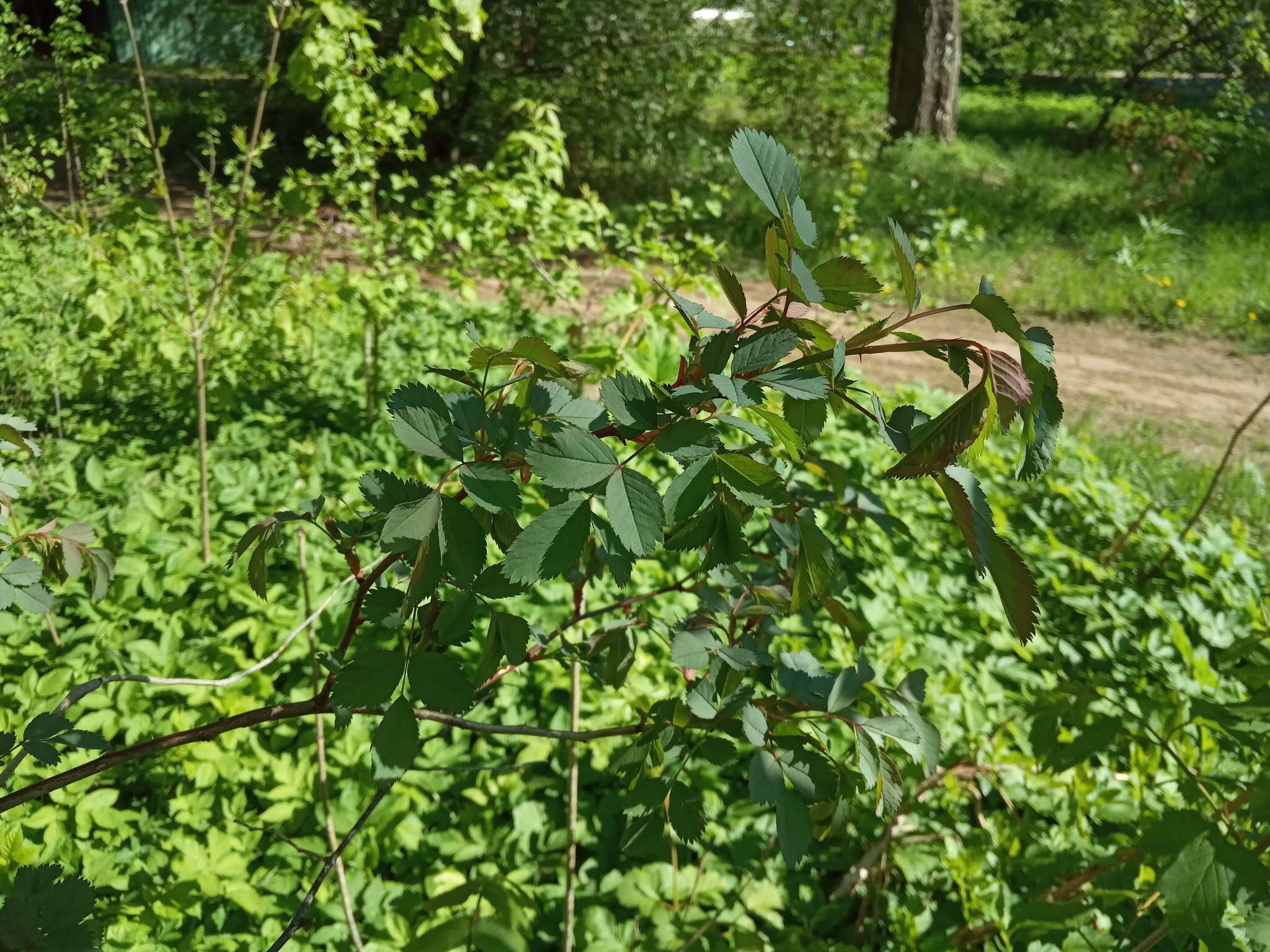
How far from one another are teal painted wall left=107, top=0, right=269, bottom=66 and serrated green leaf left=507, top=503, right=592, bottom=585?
10.9 feet

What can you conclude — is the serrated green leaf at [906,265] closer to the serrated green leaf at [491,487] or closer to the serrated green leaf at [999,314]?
the serrated green leaf at [999,314]

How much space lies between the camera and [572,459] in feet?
2.43


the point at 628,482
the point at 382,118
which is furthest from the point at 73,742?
the point at 382,118

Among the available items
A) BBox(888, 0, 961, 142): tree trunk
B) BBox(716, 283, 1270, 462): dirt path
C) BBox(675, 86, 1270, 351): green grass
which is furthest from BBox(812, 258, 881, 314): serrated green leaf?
BBox(888, 0, 961, 142): tree trunk

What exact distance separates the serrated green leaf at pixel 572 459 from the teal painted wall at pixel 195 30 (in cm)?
328

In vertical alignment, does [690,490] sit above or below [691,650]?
above

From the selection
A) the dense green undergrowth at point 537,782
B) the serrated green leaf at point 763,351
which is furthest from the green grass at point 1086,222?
the serrated green leaf at point 763,351

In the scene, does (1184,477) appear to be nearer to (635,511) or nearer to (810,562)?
(810,562)

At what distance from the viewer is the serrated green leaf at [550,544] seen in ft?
2.29

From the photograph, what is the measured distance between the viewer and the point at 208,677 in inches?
86.7

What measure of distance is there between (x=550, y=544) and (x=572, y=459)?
76 millimetres

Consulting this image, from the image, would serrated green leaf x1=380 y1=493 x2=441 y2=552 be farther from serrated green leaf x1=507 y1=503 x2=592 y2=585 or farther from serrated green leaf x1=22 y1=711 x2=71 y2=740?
serrated green leaf x1=22 y1=711 x2=71 y2=740

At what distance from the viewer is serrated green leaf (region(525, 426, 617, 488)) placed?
0.72m

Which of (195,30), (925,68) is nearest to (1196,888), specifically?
(195,30)
